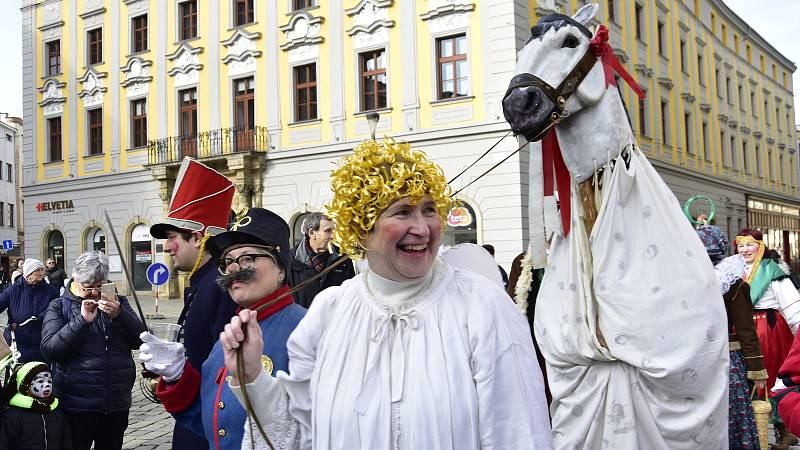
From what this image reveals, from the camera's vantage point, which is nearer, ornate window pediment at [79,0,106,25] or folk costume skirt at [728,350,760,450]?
folk costume skirt at [728,350,760,450]

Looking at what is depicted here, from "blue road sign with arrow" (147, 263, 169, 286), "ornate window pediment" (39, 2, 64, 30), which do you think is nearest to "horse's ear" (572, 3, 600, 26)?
"blue road sign with arrow" (147, 263, 169, 286)

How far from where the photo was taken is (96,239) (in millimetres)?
26781

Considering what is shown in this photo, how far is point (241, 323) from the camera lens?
2.13 m

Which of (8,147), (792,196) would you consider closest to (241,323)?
(792,196)

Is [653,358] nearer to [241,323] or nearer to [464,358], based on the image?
[464,358]

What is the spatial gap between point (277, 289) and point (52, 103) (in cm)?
2819

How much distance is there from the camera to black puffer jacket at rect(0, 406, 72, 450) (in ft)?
14.3

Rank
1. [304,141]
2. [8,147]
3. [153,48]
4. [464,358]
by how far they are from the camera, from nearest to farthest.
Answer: [464,358], [304,141], [153,48], [8,147]

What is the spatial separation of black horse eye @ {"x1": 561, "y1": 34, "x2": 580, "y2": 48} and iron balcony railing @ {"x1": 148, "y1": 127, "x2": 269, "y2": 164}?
65.8ft

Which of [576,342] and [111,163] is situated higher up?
[111,163]

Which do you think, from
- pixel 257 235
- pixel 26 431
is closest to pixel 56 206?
pixel 26 431

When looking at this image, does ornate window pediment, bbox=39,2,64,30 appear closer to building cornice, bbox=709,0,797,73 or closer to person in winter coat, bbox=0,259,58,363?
person in winter coat, bbox=0,259,58,363

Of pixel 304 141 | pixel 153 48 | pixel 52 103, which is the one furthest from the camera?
pixel 52 103

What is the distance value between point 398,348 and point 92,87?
27.2 meters
